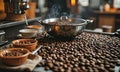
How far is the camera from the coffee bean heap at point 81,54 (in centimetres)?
157

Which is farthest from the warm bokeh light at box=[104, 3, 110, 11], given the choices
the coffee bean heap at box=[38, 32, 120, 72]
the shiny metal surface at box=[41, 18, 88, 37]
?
the shiny metal surface at box=[41, 18, 88, 37]

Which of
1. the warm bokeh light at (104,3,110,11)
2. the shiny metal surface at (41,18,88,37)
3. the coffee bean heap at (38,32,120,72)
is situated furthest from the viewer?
the warm bokeh light at (104,3,110,11)

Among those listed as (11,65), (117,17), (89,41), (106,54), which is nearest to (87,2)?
(117,17)

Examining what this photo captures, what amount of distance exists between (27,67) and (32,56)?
243mm

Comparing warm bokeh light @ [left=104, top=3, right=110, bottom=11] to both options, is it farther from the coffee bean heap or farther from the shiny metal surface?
the shiny metal surface

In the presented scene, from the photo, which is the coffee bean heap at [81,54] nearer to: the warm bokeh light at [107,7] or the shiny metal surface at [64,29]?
the shiny metal surface at [64,29]

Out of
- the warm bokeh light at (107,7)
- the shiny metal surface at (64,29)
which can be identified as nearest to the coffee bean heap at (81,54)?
the shiny metal surface at (64,29)

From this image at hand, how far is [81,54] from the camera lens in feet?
6.18

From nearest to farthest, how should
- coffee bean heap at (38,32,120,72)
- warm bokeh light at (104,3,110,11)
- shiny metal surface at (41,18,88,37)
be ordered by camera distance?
coffee bean heap at (38,32,120,72) → shiny metal surface at (41,18,88,37) → warm bokeh light at (104,3,110,11)

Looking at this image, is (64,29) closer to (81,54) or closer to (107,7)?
(81,54)

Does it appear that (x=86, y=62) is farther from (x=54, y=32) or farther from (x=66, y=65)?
(x=54, y=32)

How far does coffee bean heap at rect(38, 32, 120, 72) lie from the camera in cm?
157

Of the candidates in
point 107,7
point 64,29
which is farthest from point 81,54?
point 107,7

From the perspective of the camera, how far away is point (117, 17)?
7.14 m
